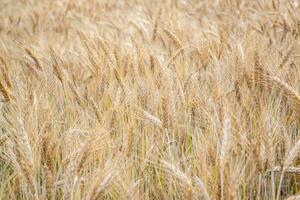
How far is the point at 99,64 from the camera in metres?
1.96

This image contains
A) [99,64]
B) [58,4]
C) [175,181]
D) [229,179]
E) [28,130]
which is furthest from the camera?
[58,4]

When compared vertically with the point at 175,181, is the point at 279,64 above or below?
above

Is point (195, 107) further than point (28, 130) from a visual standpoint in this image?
Yes

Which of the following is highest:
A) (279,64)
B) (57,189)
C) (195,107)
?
(279,64)

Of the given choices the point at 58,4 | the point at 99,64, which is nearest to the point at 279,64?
the point at 99,64

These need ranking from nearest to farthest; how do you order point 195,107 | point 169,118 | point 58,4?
point 169,118 < point 195,107 < point 58,4

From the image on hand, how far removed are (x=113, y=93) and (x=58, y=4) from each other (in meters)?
3.77

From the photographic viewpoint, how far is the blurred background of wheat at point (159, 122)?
3.49ft

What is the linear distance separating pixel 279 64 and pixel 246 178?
792 mm

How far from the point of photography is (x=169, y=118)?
141cm

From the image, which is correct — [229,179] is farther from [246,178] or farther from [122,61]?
[122,61]

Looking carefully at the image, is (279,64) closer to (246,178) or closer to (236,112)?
(236,112)

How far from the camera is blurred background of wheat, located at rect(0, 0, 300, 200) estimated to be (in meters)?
1.06

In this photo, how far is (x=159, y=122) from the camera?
1.39 m
